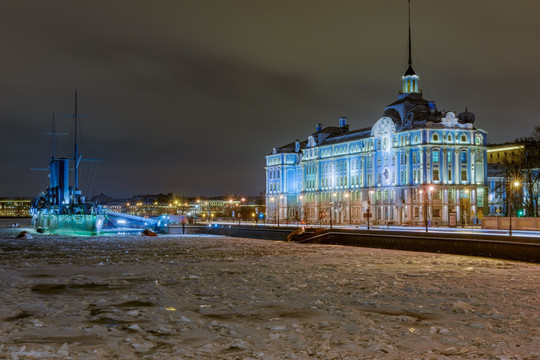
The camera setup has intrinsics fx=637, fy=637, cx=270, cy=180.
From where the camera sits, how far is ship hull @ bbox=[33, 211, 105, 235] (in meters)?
98.3

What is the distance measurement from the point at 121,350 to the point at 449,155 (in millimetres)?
82829

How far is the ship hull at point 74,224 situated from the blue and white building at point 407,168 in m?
31.6

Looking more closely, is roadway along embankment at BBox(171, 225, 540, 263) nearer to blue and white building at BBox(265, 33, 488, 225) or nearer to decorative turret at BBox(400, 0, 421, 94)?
blue and white building at BBox(265, 33, 488, 225)

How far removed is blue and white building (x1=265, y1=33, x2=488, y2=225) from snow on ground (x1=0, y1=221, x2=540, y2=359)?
5039 centimetres

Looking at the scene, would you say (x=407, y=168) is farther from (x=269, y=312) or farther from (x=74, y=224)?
(x=269, y=312)

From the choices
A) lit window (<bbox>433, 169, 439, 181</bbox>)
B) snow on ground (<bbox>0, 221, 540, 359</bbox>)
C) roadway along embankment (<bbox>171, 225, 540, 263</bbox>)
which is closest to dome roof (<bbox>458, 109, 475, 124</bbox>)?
lit window (<bbox>433, 169, 439, 181</bbox>)

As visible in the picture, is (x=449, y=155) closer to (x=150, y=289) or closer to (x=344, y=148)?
(x=344, y=148)

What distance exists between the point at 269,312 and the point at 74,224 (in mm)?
88323

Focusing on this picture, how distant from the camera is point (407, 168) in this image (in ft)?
307

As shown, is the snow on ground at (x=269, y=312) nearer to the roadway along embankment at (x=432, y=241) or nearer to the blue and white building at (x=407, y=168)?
the roadway along embankment at (x=432, y=241)

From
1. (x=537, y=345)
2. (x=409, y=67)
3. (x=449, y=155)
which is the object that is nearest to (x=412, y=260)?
(x=537, y=345)

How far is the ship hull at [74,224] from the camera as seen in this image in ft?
323

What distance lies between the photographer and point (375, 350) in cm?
1476

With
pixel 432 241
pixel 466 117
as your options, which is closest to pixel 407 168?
pixel 466 117
